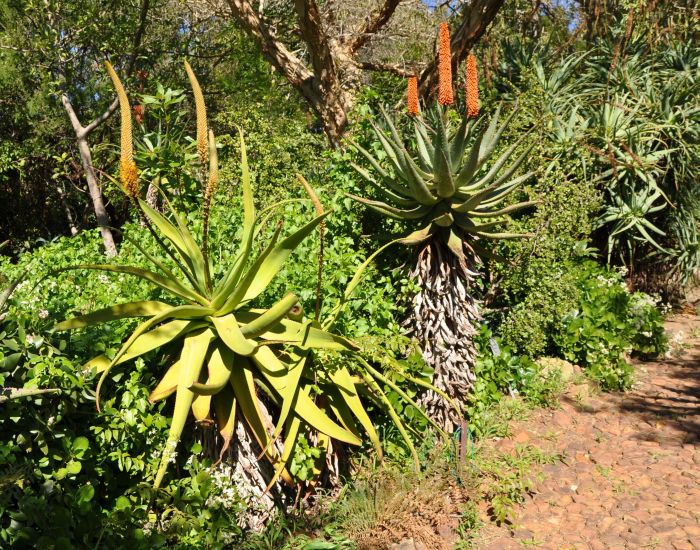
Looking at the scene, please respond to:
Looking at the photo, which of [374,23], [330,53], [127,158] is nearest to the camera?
[127,158]

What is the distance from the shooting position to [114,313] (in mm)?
3365

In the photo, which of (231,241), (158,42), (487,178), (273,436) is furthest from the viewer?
(158,42)

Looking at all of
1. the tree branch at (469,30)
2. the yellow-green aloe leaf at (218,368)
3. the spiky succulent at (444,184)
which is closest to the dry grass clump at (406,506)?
the yellow-green aloe leaf at (218,368)

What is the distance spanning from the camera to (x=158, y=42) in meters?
9.75

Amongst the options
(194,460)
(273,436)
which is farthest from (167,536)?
(273,436)

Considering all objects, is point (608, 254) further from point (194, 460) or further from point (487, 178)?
point (194, 460)

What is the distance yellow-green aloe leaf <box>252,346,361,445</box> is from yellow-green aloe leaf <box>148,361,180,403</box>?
42cm

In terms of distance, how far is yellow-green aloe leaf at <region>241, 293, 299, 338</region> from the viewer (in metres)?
3.27

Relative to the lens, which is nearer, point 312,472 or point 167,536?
point 167,536

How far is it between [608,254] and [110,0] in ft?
23.4

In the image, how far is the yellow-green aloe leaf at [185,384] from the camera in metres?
3.28

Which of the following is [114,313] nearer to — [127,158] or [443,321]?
[127,158]

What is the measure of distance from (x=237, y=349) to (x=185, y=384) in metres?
0.35

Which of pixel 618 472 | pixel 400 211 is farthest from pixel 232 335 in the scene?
pixel 618 472
